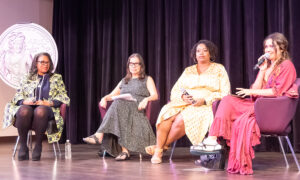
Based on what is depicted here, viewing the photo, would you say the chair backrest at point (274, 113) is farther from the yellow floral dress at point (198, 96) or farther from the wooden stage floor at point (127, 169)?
the yellow floral dress at point (198, 96)

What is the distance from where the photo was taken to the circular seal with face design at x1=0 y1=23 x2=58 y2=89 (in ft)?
18.8

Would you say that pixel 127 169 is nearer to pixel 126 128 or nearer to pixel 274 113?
pixel 126 128

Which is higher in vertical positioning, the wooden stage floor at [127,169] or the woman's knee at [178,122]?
the woman's knee at [178,122]

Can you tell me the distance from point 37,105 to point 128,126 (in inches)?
37.7

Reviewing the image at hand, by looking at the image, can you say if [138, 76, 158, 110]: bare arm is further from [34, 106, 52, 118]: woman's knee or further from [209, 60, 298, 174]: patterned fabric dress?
[209, 60, 298, 174]: patterned fabric dress

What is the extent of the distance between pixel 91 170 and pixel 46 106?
1.18 m

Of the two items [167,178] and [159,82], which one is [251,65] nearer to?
[159,82]

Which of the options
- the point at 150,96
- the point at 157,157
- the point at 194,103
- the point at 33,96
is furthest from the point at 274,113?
the point at 33,96

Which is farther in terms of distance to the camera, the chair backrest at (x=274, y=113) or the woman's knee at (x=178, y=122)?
the woman's knee at (x=178, y=122)

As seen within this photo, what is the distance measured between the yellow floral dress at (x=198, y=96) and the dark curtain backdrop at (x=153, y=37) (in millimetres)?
415

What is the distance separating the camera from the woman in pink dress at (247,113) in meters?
3.49

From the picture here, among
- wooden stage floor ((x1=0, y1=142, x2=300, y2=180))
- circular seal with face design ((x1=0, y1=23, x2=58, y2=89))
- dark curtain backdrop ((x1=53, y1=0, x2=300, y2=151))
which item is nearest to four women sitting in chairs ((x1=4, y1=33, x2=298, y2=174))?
wooden stage floor ((x1=0, y1=142, x2=300, y2=180))

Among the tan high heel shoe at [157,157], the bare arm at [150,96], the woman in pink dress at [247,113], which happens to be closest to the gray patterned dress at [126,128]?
the bare arm at [150,96]

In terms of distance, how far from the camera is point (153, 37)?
6207mm
